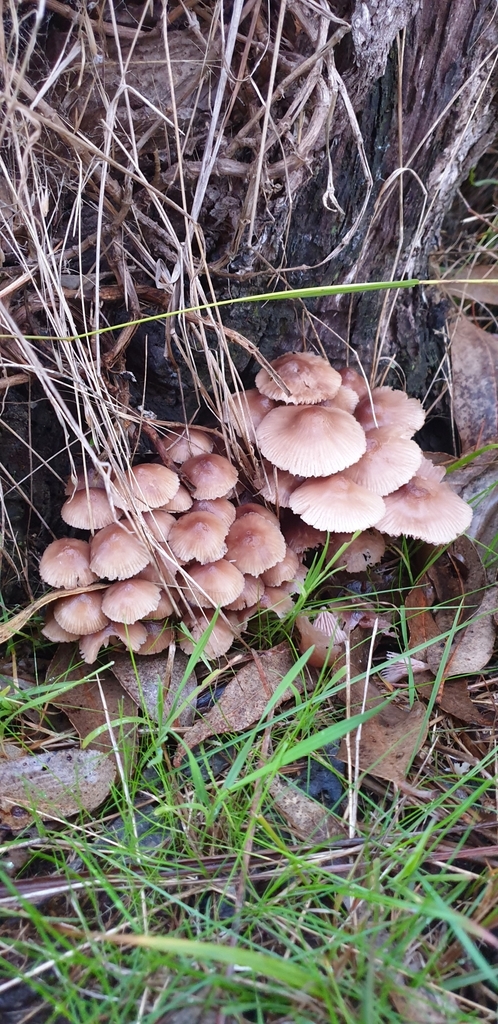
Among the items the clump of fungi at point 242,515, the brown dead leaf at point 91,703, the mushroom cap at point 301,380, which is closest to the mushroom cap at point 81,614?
the clump of fungi at point 242,515

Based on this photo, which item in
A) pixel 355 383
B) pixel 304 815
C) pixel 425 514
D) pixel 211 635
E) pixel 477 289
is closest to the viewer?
pixel 304 815

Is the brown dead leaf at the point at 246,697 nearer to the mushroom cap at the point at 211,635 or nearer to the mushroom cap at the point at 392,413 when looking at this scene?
the mushroom cap at the point at 211,635

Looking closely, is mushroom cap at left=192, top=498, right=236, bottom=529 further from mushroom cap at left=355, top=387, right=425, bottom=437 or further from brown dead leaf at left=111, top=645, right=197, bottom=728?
mushroom cap at left=355, top=387, right=425, bottom=437

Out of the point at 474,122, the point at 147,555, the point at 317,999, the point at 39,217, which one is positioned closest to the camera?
the point at 317,999

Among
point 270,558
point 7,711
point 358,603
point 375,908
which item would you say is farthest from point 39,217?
point 375,908

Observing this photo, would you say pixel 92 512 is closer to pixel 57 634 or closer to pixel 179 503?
pixel 179 503

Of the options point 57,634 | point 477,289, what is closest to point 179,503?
point 57,634

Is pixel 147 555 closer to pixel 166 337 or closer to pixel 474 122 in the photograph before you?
pixel 166 337
